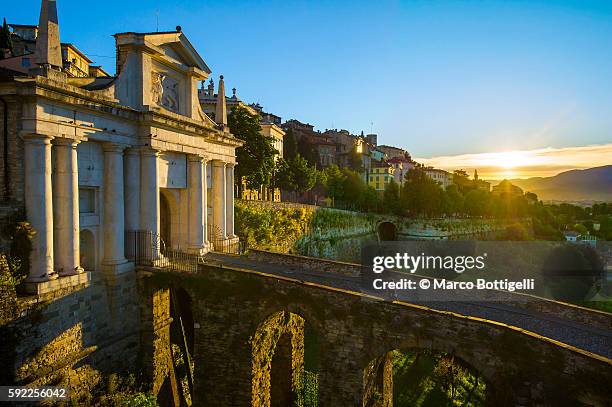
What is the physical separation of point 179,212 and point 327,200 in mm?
49920

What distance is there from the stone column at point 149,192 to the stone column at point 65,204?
126 inches

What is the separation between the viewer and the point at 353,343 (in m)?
13.0

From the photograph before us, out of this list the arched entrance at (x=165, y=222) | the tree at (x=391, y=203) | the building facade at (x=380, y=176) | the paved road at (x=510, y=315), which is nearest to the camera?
the paved road at (x=510, y=315)

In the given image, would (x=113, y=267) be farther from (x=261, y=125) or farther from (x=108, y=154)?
(x=261, y=125)

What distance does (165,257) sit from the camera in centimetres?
1691

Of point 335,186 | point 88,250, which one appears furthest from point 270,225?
point 335,186

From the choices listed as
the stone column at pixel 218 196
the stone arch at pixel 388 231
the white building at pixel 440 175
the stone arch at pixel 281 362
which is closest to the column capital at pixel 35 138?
the stone arch at pixel 281 362

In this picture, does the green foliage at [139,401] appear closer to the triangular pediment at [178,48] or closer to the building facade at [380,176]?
the triangular pediment at [178,48]

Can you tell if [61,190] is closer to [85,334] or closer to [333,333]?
[85,334]

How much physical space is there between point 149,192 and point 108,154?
216 centimetres

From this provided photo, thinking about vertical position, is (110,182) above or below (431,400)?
above

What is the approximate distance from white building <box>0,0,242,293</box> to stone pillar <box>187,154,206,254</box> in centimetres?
4

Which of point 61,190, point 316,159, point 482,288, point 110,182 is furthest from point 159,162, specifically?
point 316,159

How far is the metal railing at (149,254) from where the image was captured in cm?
1576
